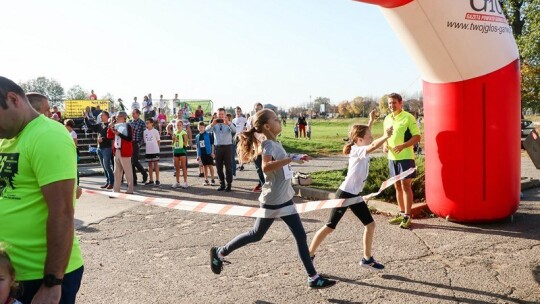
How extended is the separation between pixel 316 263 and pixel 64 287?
3140 mm

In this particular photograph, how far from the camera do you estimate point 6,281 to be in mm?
2020

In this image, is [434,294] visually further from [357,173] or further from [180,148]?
[180,148]

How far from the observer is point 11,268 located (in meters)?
2.05

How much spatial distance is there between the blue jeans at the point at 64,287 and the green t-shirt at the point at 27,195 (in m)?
0.04

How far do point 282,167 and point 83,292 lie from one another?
2.19 meters

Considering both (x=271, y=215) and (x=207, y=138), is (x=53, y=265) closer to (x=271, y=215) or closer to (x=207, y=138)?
(x=271, y=215)

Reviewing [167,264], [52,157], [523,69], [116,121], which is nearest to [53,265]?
[52,157]

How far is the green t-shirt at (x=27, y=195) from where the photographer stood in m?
2.06

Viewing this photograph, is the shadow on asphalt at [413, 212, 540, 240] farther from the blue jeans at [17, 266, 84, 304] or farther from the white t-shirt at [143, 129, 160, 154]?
the white t-shirt at [143, 129, 160, 154]

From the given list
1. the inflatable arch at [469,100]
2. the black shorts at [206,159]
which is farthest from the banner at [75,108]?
the inflatable arch at [469,100]

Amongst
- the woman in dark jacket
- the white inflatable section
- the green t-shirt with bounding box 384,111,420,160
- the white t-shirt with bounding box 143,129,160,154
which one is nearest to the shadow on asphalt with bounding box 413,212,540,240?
the green t-shirt with bounding box 384,111,420,160

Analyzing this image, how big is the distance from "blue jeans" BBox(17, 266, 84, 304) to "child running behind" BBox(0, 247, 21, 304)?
0.20 ft

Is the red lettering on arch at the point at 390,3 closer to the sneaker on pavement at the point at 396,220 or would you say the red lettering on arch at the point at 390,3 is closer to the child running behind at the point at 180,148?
the sneaker on pavement at the point at 396,220

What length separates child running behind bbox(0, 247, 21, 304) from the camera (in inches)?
79.0
